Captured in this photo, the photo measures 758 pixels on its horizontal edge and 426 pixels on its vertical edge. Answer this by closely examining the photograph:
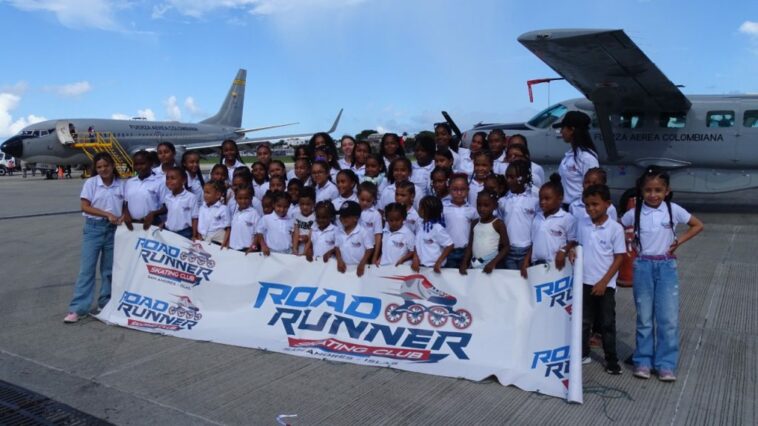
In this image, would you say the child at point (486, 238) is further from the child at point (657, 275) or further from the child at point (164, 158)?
the child at point (164, 158)

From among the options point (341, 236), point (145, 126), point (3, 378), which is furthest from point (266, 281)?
point (145, 126)

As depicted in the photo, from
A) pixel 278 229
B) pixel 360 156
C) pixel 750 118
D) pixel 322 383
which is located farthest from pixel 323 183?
pixel 750 118

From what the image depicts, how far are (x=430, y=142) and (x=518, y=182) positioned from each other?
1.48m

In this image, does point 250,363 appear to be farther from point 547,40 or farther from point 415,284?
point 547,40

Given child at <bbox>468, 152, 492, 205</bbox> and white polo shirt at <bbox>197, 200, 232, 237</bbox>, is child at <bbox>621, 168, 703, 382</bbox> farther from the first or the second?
white polo shirt at <bbox>197, 200, 232, 237</bbox>

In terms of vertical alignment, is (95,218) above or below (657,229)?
above

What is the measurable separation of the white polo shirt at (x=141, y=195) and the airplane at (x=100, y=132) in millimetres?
27351

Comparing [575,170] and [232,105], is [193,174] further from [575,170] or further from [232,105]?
[232,105]

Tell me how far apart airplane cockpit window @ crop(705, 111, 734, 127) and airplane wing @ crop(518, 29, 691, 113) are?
0.53 m

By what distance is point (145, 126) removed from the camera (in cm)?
3528

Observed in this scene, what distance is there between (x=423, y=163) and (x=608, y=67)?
7.14m

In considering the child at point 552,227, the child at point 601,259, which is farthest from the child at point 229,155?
the child at point 601,259

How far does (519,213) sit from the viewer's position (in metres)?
4.84

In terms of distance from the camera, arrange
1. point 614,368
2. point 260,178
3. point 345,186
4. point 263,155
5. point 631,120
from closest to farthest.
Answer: point 614,368
point 345,186
point 260,178
point 263,155
point 631,120
